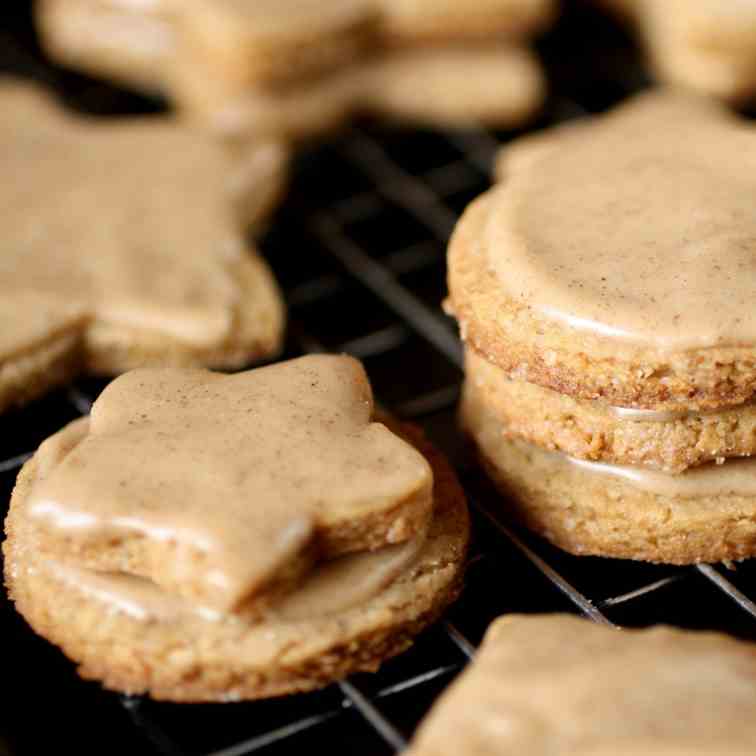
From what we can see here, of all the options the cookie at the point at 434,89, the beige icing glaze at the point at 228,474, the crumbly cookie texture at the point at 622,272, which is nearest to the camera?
the beige icing glaze at the point at 228,474

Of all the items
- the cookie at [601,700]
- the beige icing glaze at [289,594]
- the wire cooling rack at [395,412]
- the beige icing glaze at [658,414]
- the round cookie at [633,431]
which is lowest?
the wire cooling rack at [395,412]

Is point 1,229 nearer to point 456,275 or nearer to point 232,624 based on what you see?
point 456,275

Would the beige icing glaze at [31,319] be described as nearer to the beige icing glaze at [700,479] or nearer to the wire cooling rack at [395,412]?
the wire cooling rack at [395,412]

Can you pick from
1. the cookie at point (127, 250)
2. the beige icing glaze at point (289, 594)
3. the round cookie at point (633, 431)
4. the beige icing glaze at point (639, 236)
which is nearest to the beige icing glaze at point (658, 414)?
the round cookie at point (633, 431)

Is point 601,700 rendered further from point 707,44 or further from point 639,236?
point 707,44

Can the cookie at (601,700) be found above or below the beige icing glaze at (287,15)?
below

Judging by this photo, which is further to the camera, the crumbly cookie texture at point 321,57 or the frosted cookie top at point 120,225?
the crumbly cookie texture at point 321,57
